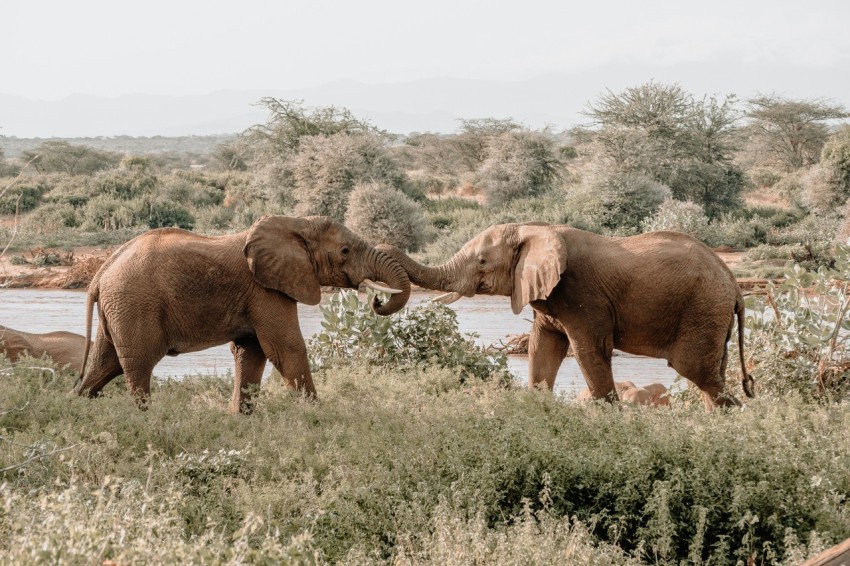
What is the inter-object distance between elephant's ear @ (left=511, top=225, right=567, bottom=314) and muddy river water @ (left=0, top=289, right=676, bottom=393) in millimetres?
1174

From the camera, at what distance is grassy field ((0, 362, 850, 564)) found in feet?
19.7

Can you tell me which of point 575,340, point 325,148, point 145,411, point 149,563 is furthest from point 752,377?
point 325,148

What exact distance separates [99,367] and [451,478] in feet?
12.1

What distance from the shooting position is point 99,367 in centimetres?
952

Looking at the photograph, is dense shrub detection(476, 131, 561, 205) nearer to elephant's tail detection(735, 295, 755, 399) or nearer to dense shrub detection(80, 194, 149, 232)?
dense shrub detection(80, 194, 149, 232)

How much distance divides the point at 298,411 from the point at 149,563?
4335 mm

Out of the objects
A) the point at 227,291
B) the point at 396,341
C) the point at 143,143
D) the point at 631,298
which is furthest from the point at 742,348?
the point at 143,143

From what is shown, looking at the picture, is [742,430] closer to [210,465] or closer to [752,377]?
[752,377]

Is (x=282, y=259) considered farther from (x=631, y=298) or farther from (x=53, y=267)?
(x=53, y=267)

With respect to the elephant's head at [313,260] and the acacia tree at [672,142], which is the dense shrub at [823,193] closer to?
the acacia tree at [672,142]

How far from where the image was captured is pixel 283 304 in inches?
A: 368

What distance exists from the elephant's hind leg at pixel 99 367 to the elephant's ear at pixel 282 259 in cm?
137

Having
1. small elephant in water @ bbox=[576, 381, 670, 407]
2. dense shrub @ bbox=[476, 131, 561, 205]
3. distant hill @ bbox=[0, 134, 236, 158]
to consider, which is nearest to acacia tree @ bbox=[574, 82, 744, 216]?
dense shrub @ bbox=[476, 131, 561, 205]

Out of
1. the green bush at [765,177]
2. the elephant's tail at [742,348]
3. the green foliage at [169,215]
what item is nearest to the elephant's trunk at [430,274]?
the elephant's tail at [742,348]
